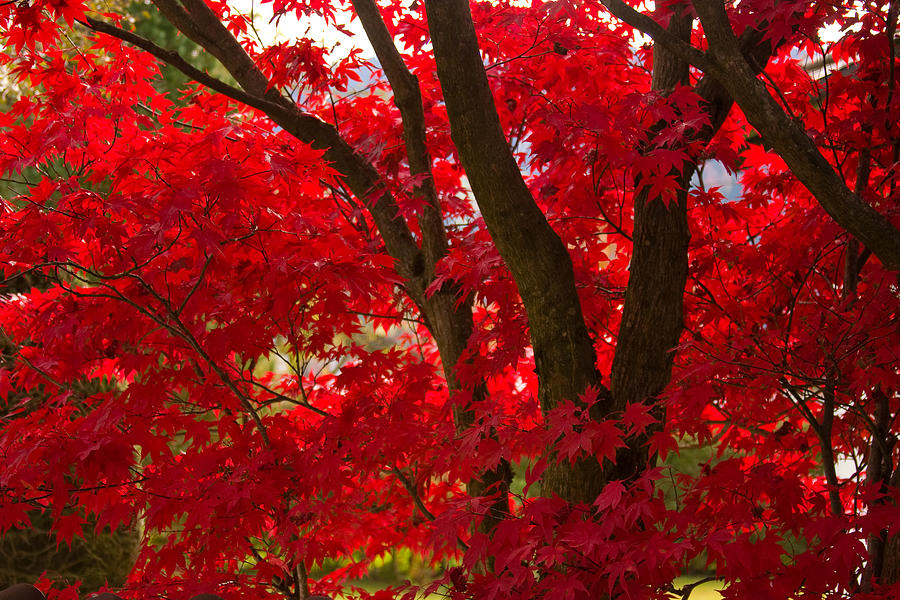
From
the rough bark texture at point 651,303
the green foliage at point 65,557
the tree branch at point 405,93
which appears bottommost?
the green foliage at point 65,557

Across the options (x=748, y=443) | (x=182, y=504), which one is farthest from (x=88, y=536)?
(x=748, y=443)

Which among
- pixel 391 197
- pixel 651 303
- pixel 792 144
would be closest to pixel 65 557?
pixel 391 197

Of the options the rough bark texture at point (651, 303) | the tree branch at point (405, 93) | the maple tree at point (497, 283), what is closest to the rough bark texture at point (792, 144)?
the maple tree at point (497, 283)

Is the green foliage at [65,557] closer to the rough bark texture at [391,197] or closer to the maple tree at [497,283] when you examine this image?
the maple tree at [497,283]

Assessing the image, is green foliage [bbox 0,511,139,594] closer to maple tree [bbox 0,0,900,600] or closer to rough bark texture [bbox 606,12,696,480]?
maple tree [bbox 0,0,900,600]

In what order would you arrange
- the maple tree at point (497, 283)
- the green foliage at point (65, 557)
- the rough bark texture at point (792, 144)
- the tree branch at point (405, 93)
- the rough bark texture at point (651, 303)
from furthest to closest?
1. the green foliage at point (65, 557)
2. the tree branch at point (405, 93)
3. the rough bark texture at point (651, 303)
4. the maple tree at point (497, 283)
5. the rough bark texture at point (792, 144)

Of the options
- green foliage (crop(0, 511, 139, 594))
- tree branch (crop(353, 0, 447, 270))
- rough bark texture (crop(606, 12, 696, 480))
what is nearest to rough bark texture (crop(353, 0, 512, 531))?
tree branch (crop(353, 0, 447, 270))

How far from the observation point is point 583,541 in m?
1.80

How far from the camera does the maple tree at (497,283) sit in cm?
197

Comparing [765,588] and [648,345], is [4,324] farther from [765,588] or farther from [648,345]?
[765,588]

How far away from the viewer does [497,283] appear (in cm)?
262

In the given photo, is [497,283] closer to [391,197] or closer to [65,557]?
[391,197]

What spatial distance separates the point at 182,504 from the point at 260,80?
5.44 ft

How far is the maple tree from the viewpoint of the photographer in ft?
6.46
